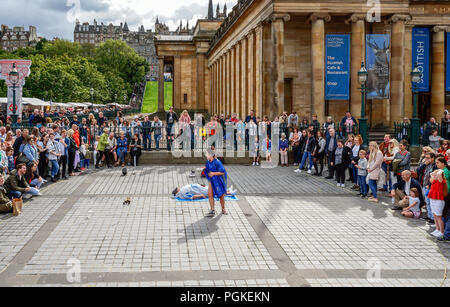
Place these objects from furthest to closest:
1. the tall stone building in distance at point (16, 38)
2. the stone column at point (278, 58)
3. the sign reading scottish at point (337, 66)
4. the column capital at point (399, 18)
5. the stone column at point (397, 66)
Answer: the tall stone building in distance at point (16, 38), the stone column at point (397, 66), the column capital at point (399, 18), the stone column at point (278, 58), the sign reading scottish at point (337, 66)

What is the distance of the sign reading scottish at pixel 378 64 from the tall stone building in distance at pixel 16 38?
466ft

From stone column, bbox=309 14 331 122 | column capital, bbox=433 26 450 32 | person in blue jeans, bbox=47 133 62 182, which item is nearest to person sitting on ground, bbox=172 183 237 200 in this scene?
person in blue jeans, bbox=47 133 62 182

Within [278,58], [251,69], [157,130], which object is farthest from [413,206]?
[251,69]

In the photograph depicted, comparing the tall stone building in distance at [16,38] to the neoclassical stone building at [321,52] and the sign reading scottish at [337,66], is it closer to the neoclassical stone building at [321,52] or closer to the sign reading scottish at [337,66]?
the neoclassical stone building at [321,52]

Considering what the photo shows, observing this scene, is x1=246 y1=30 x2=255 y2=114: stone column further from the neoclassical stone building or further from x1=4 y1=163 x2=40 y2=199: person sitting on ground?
x1=4 y1=163 x2=40 y2=199: person sitting on ground

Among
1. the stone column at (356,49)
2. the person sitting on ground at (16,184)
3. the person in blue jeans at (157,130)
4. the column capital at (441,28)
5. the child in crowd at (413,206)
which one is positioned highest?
the column capital at (441,28)

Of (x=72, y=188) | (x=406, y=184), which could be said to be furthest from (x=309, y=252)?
(x=72, y=188)

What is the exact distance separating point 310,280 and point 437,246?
3513 mm

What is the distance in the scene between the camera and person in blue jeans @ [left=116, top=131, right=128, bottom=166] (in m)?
20.6

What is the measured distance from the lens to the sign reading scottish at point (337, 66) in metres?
25.2

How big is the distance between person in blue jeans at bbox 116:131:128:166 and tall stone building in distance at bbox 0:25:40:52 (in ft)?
464

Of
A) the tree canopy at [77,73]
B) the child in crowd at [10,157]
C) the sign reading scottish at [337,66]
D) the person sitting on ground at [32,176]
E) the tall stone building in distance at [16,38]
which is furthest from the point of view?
the tall stone building in distance at [16,38]

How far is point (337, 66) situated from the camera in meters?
25.5

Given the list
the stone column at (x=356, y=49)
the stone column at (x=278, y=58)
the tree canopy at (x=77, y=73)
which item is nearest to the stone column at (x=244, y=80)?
the stone column at (x=278, y=58)
